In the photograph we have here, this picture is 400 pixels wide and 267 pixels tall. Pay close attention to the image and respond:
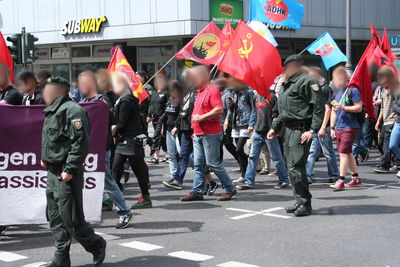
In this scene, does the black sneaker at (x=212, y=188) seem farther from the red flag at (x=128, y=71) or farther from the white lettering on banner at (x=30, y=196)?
the white lettering on banner at (x=30, y=196)

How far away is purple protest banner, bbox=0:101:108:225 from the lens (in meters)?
6.50

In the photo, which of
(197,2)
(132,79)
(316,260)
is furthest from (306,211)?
(197,2)

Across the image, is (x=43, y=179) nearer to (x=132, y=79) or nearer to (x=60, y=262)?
(x=60, y=262)

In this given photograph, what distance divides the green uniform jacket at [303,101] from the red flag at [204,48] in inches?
104

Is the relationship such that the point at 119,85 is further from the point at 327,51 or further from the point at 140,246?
the point at 327,51

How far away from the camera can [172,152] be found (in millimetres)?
10234

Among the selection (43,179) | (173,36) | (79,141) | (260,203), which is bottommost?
(260,203)

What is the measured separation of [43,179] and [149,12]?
61.7ft

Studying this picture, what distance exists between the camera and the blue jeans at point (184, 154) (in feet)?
31.2

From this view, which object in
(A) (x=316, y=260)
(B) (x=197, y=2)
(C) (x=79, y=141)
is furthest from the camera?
(B) (x=197, y=2)

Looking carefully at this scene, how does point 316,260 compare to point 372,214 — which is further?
point 372,214

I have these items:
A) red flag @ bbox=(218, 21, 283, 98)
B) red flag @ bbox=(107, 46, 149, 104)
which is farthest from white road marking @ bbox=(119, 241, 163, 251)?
red flag @ bbox=(107, 46, 149, 104)

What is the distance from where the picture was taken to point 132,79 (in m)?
9.93

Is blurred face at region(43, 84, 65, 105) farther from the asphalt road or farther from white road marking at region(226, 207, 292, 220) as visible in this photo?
white road marking at region(226, 207, 292, 220)
